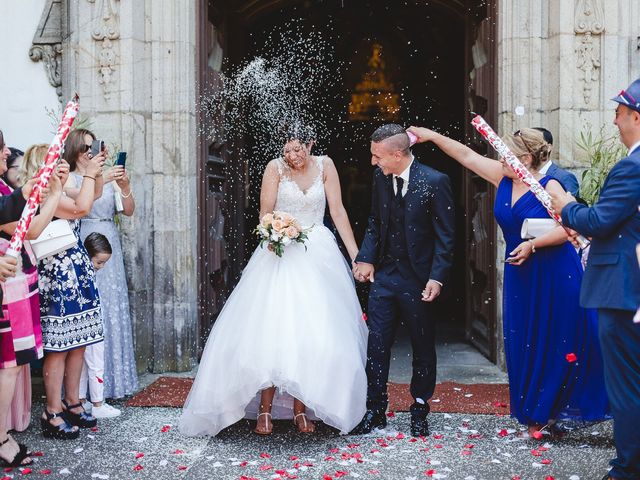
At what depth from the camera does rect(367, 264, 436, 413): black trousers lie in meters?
5.10

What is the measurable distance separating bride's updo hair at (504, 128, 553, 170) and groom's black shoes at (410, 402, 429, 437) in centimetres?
172

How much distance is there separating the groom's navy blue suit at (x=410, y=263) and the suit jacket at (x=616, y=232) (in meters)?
1.23

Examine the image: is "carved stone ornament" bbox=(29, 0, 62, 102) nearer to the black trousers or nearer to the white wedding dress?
the white wedding dress

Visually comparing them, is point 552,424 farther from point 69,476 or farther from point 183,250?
point 183,250

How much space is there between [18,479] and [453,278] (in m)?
9.07

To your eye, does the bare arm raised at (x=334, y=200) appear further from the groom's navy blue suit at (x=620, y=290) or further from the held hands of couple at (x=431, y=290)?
the groom's navy blue suit at (x=620, y=290)

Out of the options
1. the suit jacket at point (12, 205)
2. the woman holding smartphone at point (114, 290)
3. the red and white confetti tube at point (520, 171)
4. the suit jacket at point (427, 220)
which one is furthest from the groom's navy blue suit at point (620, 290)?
the woman holding smartphone at point (114, 290)

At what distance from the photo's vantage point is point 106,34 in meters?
6.86

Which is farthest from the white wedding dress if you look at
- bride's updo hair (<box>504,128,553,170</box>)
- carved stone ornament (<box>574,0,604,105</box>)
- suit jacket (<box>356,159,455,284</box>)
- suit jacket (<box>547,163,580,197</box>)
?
carved stone ornament (<box>574,0,604,105</box>)

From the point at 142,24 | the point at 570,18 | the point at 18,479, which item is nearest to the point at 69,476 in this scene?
the point at 18,479

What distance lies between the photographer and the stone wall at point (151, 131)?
6.84 meters

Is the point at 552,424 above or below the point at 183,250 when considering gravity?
below

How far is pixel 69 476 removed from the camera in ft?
14.3

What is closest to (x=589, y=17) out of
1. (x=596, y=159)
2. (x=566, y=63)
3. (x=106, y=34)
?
(x=566, y=63)
